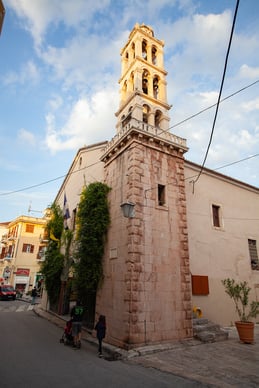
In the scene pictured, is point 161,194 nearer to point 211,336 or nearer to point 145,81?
point 211,336

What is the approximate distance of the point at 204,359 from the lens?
701cm

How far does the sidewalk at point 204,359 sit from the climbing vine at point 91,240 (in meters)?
2.19

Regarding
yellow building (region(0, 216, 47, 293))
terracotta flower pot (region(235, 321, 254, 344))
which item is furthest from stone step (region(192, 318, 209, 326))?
yellow building (region(0, 216, 47, 293))

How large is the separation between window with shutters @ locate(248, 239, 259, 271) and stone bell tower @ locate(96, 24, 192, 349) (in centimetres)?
668

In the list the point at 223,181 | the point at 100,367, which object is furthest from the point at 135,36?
the point at 100,367

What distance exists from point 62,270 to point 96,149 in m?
8.18

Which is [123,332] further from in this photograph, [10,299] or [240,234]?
[10,299]

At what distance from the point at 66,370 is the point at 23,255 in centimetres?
3004

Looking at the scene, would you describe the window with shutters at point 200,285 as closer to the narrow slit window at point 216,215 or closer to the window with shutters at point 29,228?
the narrow slit window at point 216,215

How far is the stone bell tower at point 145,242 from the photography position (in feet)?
28.0

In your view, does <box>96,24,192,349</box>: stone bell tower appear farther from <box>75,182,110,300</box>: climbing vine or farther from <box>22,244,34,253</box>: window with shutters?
<box>22,244,34,253</box>: window with shutters

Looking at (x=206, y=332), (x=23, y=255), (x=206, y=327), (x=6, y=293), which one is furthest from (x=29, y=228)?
(x=206, y=332)

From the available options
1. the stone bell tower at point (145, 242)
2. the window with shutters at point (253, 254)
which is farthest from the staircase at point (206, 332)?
the window with shutters at point (253, 254)

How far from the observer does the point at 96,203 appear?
1151 centimetres
